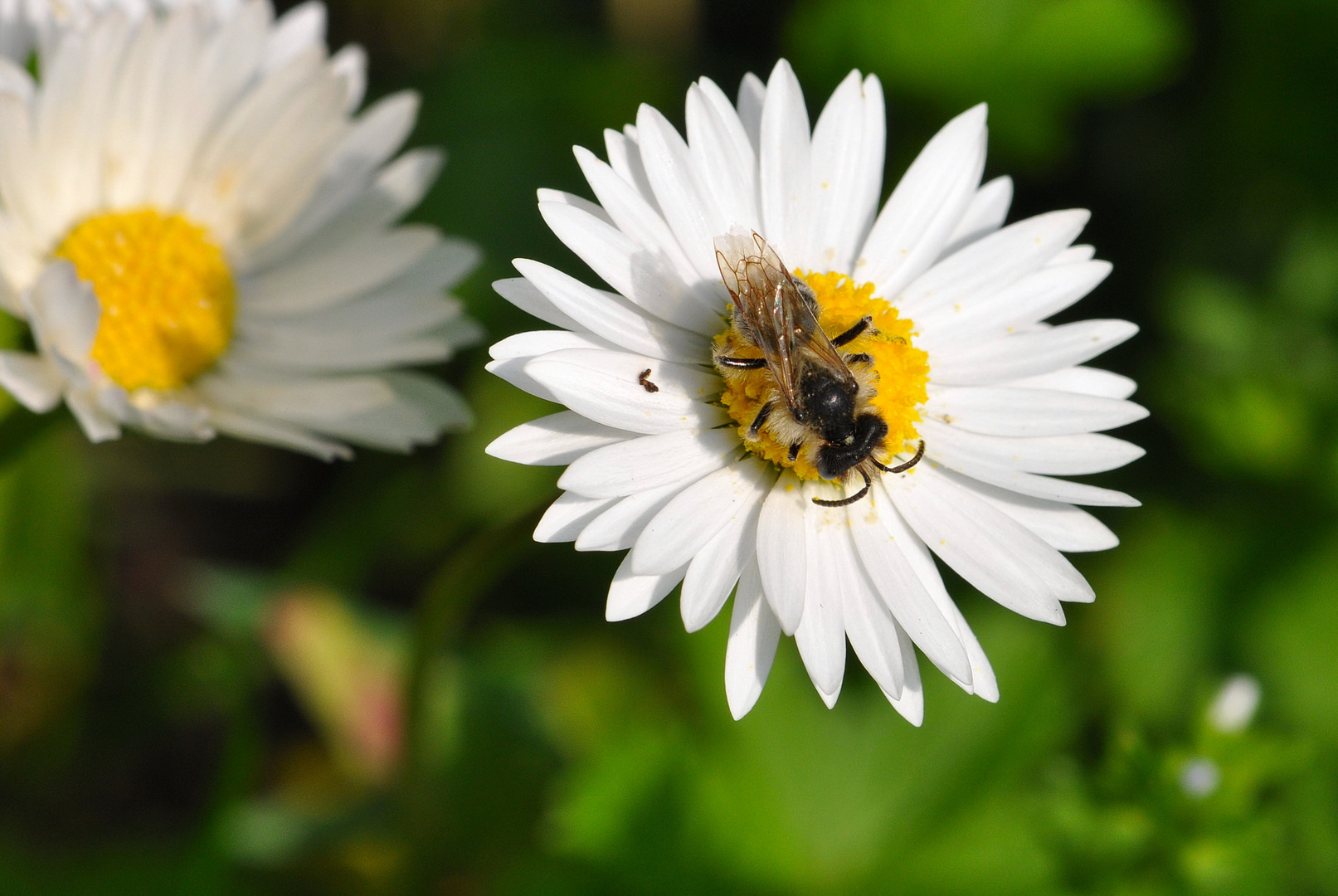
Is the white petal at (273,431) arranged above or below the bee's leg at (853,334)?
below

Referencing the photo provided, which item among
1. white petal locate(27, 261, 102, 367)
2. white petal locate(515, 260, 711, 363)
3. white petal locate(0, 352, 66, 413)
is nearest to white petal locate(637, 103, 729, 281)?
white petal locate(515, 260, 711, 363)

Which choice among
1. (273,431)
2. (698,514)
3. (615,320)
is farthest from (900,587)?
(273,431)

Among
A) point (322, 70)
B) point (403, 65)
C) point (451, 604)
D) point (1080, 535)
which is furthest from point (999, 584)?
point (403, 65)

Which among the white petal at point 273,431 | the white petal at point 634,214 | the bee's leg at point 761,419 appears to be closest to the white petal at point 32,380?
the white petal at point 273,431

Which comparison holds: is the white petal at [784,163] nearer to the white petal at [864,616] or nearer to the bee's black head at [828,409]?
the bee's black head at [828,409]

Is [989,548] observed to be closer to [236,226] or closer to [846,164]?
[846,164]

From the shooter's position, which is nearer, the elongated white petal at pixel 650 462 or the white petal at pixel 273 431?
the elongated white petal at pixel 650 462
